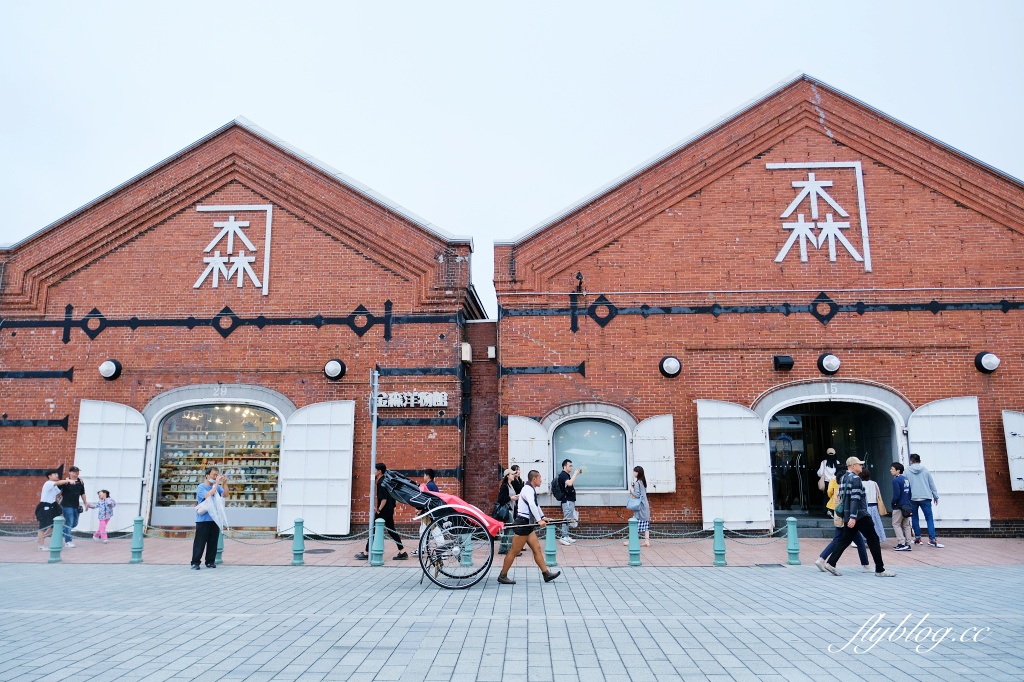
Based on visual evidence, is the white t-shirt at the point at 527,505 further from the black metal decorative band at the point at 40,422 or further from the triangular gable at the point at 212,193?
the black metal decorative band at the point at 40,422

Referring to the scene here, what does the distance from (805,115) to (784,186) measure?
1666mm

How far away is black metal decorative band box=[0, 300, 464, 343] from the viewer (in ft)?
46.5

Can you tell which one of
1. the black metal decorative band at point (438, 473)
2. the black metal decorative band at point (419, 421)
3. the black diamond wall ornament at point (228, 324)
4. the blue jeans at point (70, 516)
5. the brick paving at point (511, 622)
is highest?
the black diamond wall ornament at point (228, 324)

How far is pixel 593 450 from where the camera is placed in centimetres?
1367

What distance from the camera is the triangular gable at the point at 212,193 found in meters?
14.4

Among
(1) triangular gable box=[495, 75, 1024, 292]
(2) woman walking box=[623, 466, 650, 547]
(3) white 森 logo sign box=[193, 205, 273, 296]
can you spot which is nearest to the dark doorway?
(2) woman walking box=[623, 466, 650, 547]

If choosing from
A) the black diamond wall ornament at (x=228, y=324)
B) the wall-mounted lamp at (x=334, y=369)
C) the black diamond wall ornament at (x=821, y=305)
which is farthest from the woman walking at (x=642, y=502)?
the black diamond wall ornament at (x=228, y=324)

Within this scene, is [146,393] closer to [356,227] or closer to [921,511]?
[356,227]

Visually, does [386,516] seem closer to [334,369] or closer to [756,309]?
[334,369]

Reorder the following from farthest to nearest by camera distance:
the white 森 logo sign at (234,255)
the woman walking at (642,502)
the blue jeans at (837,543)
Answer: the white 森 logo sign at (234,255) → the woman walking at (642,502) → the blue jeans at (837,543)

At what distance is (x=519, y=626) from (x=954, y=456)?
1057cm

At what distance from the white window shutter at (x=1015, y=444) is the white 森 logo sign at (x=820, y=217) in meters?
3.84

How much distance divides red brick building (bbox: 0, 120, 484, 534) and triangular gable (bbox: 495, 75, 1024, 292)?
5.58 feet

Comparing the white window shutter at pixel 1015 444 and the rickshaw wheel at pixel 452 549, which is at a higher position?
the white window shutter at pixel 1015 444
